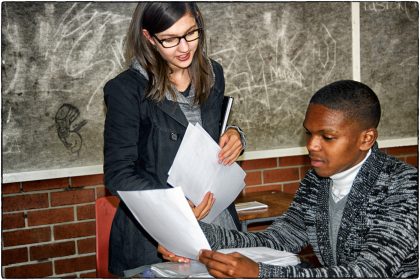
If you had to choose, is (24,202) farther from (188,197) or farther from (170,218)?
(170,218)

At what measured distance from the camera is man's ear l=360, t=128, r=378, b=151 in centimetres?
153

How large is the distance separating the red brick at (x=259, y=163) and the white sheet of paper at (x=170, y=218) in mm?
1899

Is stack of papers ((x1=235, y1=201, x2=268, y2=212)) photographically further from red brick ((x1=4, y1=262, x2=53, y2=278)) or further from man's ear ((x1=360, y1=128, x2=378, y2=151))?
man's ear ((x1=360, y1=128, x2=378, y2=151))

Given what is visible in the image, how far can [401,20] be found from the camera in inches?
143

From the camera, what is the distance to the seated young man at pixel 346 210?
4.46 ft

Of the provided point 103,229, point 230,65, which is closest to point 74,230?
point 103,229

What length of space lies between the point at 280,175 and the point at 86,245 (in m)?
1.27

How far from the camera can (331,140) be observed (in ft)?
4.99

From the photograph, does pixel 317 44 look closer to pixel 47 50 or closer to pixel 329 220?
pixel 47 50

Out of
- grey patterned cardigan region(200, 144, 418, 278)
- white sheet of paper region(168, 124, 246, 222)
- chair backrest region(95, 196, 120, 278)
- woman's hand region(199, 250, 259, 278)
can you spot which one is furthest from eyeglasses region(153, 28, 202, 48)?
chair backrest region(95, 196, 120, 278)

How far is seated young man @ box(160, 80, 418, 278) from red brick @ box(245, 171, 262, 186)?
1.66m

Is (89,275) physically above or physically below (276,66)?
below

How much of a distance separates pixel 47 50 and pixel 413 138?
2442 mm

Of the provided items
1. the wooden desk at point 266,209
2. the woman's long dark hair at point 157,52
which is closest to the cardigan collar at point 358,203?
the woman's long dark hair at point 157,52
